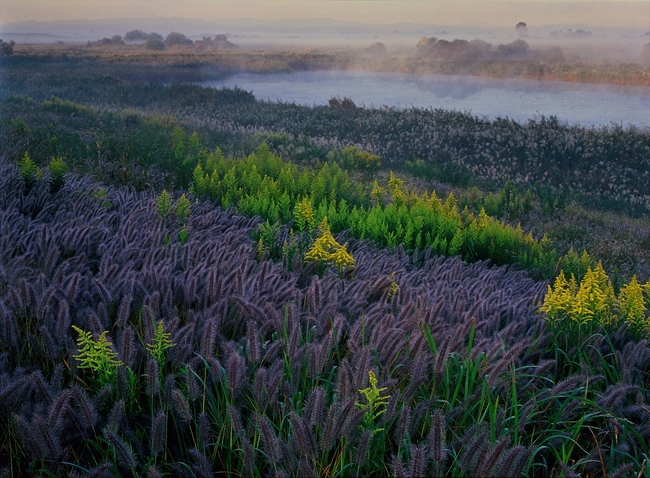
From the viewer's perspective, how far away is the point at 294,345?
195 cm

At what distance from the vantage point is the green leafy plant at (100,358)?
1.82 meters

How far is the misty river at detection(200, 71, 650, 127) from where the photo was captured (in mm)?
15164

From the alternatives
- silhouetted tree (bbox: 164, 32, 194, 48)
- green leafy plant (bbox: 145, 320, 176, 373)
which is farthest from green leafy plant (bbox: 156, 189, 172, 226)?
silhouetted tree (bbox: 164, 32, 194, 48)

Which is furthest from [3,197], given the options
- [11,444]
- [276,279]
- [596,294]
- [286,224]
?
[596,294]

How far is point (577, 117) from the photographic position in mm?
15398

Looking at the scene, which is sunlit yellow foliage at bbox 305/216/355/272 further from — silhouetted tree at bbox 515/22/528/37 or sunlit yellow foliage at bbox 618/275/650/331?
silhouetted tree at bbox 515/22/528/37

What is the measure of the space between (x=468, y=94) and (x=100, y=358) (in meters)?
17.4

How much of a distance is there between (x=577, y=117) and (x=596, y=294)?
13.8 meters

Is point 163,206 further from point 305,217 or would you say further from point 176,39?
point 176,39

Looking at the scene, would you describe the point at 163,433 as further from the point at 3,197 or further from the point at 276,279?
the point at 3,197

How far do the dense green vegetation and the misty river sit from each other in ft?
36.6

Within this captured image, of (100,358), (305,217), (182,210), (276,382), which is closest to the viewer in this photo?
(276,382)

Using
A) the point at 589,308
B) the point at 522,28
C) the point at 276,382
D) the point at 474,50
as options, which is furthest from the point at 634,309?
the point at 474,50

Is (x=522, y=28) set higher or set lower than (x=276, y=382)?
higher
